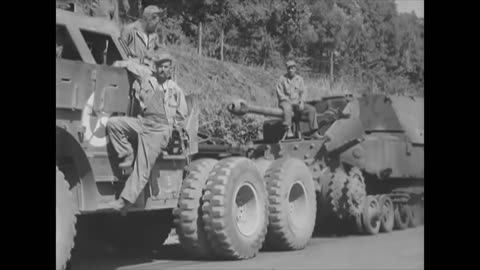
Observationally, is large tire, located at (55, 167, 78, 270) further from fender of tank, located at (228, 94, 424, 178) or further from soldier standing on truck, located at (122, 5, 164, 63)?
fender of tank, located at (228, 94, 424, 178)

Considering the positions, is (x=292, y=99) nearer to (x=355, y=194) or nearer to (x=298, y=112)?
(x=298, y=112)

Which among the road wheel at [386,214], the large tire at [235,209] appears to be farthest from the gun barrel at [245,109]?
the road wheel at [386,214]

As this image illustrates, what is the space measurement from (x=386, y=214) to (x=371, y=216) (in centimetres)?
46

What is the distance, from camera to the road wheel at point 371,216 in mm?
10562

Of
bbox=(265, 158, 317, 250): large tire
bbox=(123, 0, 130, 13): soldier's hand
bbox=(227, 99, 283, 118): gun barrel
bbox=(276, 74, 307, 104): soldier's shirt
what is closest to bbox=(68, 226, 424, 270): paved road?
bbox=(265, 158, 317, 250): large tire

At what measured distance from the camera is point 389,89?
8.95 meters

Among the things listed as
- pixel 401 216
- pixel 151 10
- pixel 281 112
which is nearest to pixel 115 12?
pixel 151 10

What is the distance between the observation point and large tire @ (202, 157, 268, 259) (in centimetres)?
789

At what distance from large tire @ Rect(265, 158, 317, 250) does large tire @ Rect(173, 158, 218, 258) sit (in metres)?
1.00

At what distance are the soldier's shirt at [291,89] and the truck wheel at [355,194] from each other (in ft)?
5.38

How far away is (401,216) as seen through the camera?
11.1 meters

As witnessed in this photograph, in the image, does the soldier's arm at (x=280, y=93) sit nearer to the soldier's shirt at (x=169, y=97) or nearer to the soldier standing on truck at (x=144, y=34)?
the soldier's shirt at (x=169, y=97)
